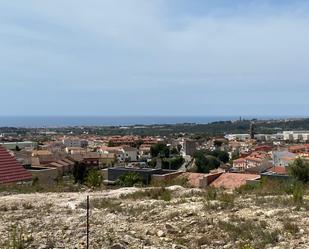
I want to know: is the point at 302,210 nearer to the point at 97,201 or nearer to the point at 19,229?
the point at 97,201

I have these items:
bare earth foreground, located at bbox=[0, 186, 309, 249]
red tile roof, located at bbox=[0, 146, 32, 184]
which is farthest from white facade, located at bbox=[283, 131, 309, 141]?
bare earth foreground, located at bbox=[0, 186, 309, 249]

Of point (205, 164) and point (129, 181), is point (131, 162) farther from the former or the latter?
point (129, 181)

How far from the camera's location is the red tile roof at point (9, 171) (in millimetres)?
16359

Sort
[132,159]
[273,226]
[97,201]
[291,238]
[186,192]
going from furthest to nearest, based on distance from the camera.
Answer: [132,159]
[186,192]
[97,201]
[273,226]
[291,238]

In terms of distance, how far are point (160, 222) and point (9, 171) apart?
10.0 m

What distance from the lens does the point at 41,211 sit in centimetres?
968

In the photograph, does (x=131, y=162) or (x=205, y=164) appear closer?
(x=205, y=164)

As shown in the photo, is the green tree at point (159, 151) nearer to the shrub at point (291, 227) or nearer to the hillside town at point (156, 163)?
the hillside town at point (156, 163)

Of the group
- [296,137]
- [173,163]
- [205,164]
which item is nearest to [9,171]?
[205,164]

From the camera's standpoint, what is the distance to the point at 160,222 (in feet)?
27.6

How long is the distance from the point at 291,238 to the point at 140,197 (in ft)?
15.3

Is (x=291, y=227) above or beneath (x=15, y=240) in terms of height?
above

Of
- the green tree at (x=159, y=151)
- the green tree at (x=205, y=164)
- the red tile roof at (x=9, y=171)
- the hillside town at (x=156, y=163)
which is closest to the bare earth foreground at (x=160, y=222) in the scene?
the red tile roof at (x=9, y=171)

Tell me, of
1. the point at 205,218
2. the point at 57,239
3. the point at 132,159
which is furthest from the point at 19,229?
the point at 132,159
